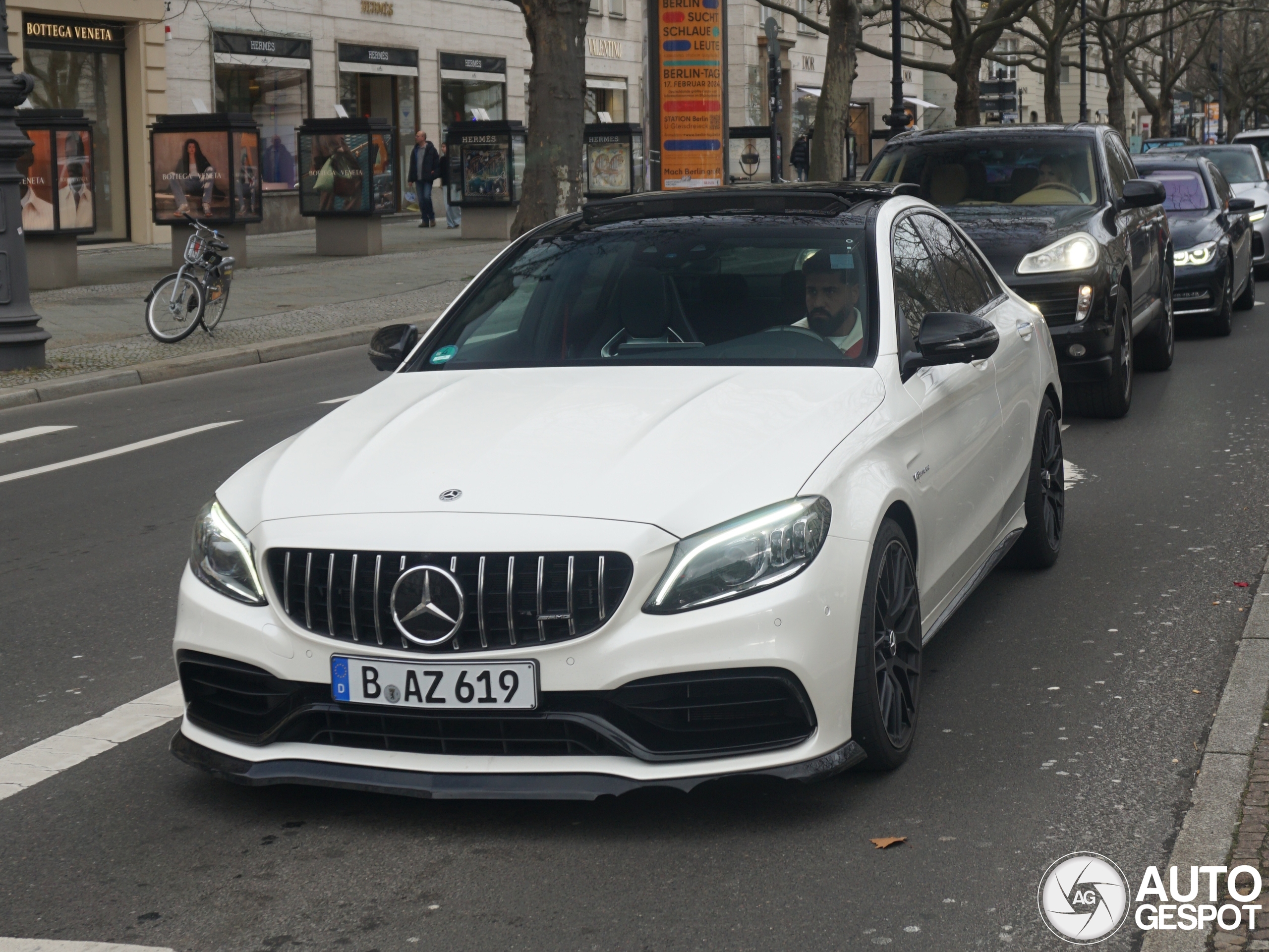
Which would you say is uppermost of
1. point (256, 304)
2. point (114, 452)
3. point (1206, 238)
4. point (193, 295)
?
Result: point (1206, 238)

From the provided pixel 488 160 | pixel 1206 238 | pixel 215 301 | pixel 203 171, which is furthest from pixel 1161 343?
pixel 488 160

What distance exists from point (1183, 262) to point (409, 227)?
2180 cm

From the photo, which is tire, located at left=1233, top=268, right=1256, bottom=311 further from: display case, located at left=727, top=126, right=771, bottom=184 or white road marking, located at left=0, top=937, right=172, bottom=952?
display case, located at left=727, top=126, right=771, bottom=184

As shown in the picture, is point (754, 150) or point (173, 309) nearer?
point (173, 309)

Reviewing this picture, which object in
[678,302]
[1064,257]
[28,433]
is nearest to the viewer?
[678,302]

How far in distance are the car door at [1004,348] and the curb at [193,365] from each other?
624 centimetres

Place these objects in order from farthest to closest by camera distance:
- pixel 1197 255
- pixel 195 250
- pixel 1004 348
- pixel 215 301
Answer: pixel 195 250 < pixel 215 301 < pixel 1197 255 < pixel 1004 348

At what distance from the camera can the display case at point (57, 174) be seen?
795 inches

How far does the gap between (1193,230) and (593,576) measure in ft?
41.1

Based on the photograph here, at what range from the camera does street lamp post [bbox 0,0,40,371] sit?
13.9 metres

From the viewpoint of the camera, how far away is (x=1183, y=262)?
15.0 metres

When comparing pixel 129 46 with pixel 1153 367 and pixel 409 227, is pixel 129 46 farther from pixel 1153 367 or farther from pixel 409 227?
pixel 1153 367

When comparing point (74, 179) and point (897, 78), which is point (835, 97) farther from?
point (74, 179)

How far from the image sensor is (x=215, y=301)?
16.4 metres
